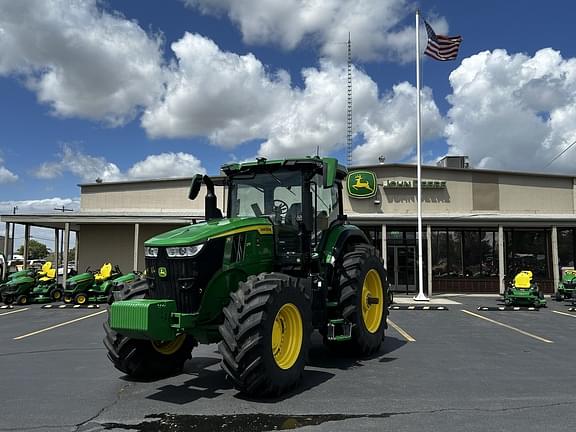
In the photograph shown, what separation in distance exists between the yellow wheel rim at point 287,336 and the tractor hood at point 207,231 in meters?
1.13

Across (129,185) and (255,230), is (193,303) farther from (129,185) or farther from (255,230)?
(129,185)

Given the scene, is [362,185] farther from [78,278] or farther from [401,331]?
[401,331]

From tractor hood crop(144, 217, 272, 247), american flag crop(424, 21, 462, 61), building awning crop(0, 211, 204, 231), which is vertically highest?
american flag crop(424, 21, 462, 61)

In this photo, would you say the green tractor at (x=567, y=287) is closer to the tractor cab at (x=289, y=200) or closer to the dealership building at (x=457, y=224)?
the dealership building at (x=457, y=224)

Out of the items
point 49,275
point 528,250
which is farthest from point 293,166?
point 528,250

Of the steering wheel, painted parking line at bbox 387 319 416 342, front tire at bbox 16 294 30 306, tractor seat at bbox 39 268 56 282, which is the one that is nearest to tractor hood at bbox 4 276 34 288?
front tire at bbox 16 294 30 306

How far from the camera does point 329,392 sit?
600cm

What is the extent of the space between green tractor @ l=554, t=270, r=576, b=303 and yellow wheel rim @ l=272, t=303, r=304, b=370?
16.8 meters

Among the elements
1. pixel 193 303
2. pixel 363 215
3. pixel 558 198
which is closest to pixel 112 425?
pixel 193 303

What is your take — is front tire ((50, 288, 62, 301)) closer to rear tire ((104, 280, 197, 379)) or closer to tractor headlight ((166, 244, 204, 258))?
rear tire ((104, 280, 197, 379))

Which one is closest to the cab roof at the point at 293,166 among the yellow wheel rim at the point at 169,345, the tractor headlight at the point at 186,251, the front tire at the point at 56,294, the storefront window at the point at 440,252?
the tractor headlight at the point at 186,251

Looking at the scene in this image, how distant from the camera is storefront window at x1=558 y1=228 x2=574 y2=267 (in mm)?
24281

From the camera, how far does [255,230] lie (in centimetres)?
657

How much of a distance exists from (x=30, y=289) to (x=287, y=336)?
1648 cm
